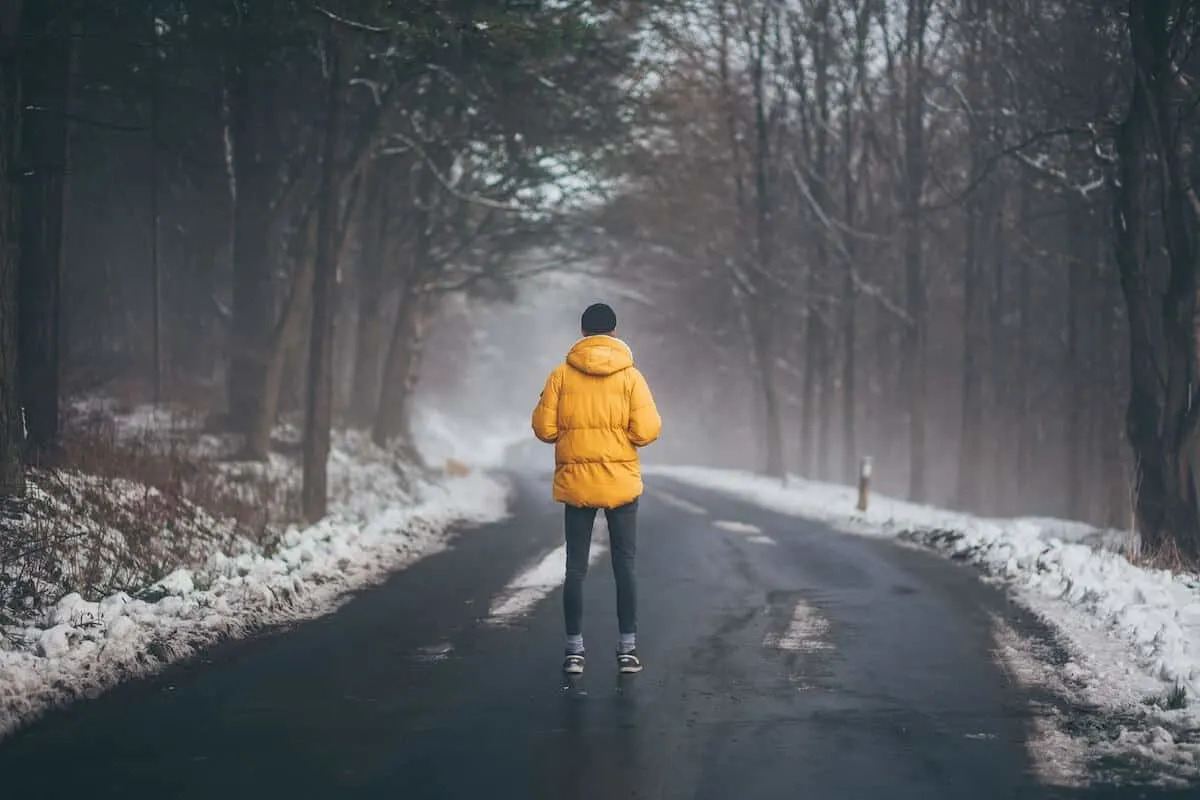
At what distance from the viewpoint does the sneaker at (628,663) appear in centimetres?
867

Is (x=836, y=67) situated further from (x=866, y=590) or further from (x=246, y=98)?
(x=866, y=590)

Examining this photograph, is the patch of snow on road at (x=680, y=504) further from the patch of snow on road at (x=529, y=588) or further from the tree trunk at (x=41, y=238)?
the tree trunk at (x=41, y=238)

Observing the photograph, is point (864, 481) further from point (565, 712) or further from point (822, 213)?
point (565, 712)

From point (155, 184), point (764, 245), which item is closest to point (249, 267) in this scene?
point (155, 184)

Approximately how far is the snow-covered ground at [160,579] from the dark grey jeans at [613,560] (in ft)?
8.39

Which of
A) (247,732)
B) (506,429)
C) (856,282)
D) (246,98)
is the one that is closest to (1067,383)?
(856,282)

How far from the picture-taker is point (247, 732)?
6.96m

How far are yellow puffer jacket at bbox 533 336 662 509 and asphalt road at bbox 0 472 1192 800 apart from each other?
118 centimetres

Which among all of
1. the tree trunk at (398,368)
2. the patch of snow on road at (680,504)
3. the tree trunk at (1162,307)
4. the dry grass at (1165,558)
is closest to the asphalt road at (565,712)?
the dry grass at (1165,558)

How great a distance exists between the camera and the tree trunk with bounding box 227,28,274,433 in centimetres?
2194

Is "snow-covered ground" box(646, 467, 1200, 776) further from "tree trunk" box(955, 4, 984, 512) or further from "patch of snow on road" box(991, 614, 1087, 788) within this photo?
"tree trunk" box(955, 4, 984, 512)

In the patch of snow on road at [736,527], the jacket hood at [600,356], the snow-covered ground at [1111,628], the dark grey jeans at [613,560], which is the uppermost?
the jacket hood at [600,356]

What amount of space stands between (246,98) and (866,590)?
12.8 m

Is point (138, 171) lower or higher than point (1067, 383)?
higher
